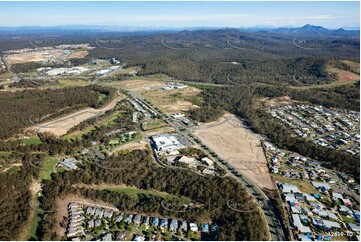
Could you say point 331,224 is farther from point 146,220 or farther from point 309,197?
point 146,220

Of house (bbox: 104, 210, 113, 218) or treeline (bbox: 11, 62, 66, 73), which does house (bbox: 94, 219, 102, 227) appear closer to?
house (bbox: 104, 210, 113, 218)

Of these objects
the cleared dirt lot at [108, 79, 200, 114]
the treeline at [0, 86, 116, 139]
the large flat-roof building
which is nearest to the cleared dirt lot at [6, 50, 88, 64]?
the cleared dirt lot at [108, 79, 200, 114]

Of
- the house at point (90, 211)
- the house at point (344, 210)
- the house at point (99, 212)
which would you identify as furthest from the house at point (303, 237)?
the house at point (90, 211)

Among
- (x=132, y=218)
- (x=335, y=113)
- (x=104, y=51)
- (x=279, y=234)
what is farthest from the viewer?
(x=104, y=51)

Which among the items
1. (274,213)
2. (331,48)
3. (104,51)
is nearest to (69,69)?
(104,51)

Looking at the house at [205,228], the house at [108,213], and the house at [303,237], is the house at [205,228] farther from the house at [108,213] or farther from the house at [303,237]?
the house at [108,213]

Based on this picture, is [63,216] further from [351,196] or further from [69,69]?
[69,69]

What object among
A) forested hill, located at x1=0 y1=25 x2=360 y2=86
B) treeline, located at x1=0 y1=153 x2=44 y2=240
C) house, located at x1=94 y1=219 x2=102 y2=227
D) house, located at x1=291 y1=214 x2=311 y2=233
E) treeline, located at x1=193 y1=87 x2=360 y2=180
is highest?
treeline, located at x1=0 y1=153 x2=44 y2=240
